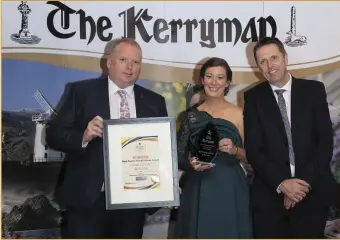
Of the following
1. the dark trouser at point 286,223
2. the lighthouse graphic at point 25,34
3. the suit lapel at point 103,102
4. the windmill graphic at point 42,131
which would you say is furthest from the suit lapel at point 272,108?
the lighthouse graphic at point 25,34

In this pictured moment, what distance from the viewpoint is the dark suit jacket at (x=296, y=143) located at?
110 inches

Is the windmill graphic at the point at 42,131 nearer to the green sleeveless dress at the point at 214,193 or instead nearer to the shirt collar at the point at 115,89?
the shirt collar at the point at 115,89

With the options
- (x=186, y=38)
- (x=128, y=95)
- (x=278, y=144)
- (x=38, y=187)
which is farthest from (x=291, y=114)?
(x=38, y=187)

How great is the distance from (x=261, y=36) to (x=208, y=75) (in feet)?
1.55

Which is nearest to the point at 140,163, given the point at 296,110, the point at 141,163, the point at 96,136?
the point at 141,163

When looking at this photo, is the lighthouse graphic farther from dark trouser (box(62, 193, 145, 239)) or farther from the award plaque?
the award plaque

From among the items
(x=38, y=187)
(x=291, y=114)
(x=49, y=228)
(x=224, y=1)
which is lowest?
(x=49, y=228)

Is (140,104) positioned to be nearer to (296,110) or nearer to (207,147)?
(207,147)

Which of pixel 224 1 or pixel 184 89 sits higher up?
pixel 224 1

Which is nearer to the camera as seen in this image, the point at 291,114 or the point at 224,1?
the point at 291,114

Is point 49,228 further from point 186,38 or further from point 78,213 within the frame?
point 186,38

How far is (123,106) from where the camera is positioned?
287cm

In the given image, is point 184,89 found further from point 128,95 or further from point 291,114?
point 291,114

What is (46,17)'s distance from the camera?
9.86 ft
